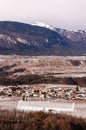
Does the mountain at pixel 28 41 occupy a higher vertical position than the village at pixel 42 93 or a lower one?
lower

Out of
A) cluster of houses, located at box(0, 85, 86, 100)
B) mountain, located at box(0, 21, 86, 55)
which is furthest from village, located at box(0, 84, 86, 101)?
mountain, located at box(0, 21, 86, 55)

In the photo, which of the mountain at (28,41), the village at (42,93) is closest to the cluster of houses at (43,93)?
the village at (42,93)

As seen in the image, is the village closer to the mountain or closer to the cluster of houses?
the cluster of houses

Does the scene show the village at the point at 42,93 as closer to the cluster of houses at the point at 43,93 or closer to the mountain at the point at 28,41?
the cluster of houses at the point at 43,93

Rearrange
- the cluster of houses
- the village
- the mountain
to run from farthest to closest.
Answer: the mountain, the cluster of houses, the village

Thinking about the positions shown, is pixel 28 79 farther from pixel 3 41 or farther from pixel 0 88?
pixel 3 41

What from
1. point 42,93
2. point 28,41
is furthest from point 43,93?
Answer: point 28,41

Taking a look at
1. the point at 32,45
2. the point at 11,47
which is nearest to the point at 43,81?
the point at 11,47

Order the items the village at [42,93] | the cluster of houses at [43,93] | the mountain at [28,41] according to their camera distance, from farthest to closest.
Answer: the mountain at [28,41] → the cluster of houses at [43,93] → the village at [42,93]

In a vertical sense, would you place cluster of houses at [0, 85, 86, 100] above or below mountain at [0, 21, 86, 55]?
above

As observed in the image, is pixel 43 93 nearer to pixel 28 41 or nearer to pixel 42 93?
pixel 42 93

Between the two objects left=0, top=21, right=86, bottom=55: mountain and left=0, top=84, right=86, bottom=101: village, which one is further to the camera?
left=0, top=21, right=86, bottom=55: mountain
